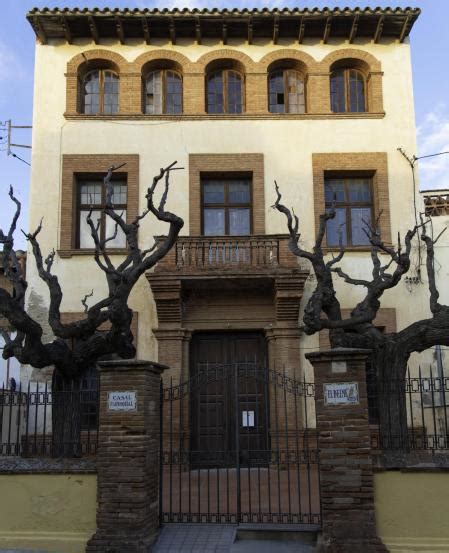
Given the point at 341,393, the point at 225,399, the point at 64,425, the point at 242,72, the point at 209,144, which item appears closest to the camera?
the point at 341,393

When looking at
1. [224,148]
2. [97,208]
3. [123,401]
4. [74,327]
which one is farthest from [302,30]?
[123,401]

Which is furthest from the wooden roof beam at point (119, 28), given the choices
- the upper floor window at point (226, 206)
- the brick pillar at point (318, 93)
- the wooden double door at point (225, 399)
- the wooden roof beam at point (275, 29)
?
the wooden double door at point (225, 399)

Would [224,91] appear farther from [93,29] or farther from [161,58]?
[93,29]

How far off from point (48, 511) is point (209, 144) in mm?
10421

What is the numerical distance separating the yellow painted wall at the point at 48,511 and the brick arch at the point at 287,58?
40.0ft

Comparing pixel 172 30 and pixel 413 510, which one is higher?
pixel 172 30

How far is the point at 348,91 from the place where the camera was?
1756cm

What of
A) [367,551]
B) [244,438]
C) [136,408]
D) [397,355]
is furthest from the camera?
[244,438]

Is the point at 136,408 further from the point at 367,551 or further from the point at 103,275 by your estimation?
the point at 103,275

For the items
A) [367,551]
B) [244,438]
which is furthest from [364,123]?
[367,551]

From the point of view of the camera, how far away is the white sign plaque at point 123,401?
861 cm

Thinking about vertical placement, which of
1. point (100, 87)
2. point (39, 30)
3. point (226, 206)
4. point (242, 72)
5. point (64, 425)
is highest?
point (39, 30)

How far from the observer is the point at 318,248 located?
38.7 feet

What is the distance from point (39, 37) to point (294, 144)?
7.24 meters
